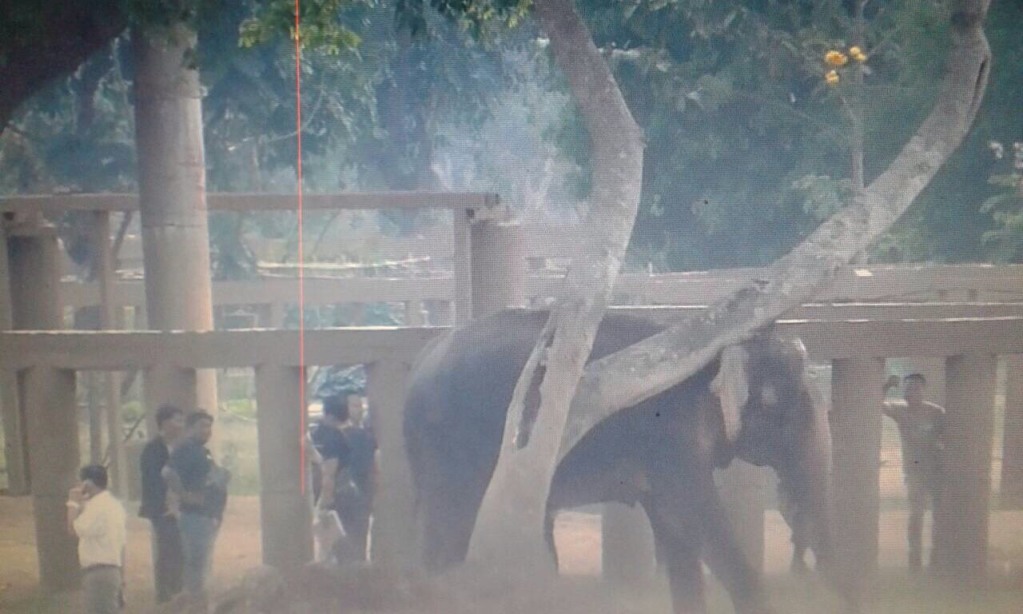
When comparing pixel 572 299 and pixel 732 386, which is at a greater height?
pixel 572 299

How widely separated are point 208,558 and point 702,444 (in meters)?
A: 1.83

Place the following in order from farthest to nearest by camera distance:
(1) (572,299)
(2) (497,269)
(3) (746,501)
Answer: (2) (497,269) → (3) (746,501) → (1) (572,299)

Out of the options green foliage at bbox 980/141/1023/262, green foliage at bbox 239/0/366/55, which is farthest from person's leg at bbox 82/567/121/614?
green foliage at bbox 980/141/1023/262

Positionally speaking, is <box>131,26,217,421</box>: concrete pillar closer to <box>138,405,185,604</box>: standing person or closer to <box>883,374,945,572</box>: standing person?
<box>138,405,185,604</box>: standing person

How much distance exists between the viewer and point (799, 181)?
404 centimetres

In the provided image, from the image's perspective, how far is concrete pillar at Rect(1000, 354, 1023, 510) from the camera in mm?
4160

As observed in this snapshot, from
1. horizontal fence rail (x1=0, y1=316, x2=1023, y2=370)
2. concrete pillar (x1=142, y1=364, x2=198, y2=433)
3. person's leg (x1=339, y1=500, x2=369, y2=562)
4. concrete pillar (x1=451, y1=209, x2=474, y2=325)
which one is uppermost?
concrete pillar (x1=451, y1=209, x2=474, y2=325)

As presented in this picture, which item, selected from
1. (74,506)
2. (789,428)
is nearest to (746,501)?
(789,428)

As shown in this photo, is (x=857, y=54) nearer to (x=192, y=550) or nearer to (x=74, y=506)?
(x=192, y=550)

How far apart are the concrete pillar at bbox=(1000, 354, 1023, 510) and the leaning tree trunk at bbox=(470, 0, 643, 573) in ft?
5.76

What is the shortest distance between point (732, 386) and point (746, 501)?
0.62m

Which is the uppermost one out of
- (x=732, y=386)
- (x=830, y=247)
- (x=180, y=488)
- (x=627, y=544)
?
(x=830, y=247)

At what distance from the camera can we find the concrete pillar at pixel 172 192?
4277 mm

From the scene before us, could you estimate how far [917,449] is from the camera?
411 cm
